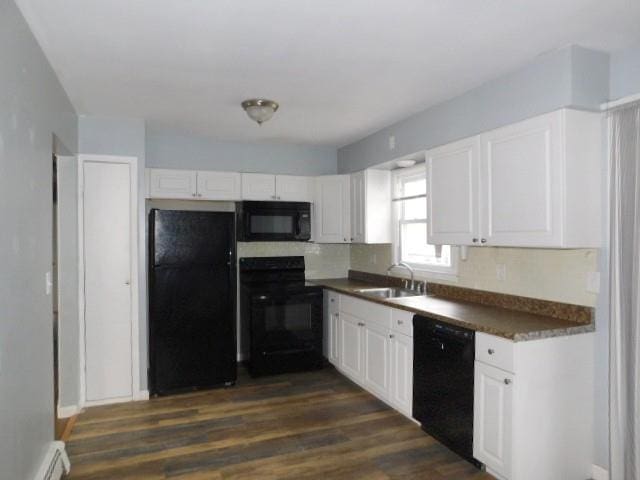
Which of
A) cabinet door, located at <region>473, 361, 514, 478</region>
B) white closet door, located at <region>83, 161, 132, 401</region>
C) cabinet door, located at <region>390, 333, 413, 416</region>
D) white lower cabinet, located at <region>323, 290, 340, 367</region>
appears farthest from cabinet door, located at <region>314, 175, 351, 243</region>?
cabinet door, located at <region>473, 361, 514, 478</region>

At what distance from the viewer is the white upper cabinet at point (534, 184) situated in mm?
2309

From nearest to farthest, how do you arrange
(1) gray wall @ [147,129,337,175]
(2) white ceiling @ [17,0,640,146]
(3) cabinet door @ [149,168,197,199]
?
(2) white ceiling @ [17,0,640,146], (3) cabinet door @ [149,168,197,199], (1) gray wall @ [147,129,337,175]

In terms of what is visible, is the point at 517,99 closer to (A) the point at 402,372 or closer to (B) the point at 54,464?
(A) the point at 402,372

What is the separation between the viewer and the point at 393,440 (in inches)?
115

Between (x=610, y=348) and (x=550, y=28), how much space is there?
166cm

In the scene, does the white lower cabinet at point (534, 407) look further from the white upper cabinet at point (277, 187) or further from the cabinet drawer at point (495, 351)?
the white upper cabinet at point (277, 187)

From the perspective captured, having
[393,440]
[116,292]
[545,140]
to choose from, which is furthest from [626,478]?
[116,292]

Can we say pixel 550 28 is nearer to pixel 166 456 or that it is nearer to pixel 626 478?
pixel 626 478

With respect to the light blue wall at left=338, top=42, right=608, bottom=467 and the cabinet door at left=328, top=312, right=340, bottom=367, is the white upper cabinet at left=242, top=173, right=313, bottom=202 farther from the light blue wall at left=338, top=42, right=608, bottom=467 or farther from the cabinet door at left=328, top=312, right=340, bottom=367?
the light blue wall at left=338, top=42, right=608, bottom=467

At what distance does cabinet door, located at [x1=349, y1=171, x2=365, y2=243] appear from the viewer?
4.24 meters

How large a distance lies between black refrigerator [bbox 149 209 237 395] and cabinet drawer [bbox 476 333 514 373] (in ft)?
7.38

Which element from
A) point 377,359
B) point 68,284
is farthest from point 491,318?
point 68,284

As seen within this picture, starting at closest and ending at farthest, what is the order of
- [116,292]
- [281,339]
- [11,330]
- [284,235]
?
[11,330] → [116,292] → [281,339] → [284,235]

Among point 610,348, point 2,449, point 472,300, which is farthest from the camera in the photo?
point 472,300
